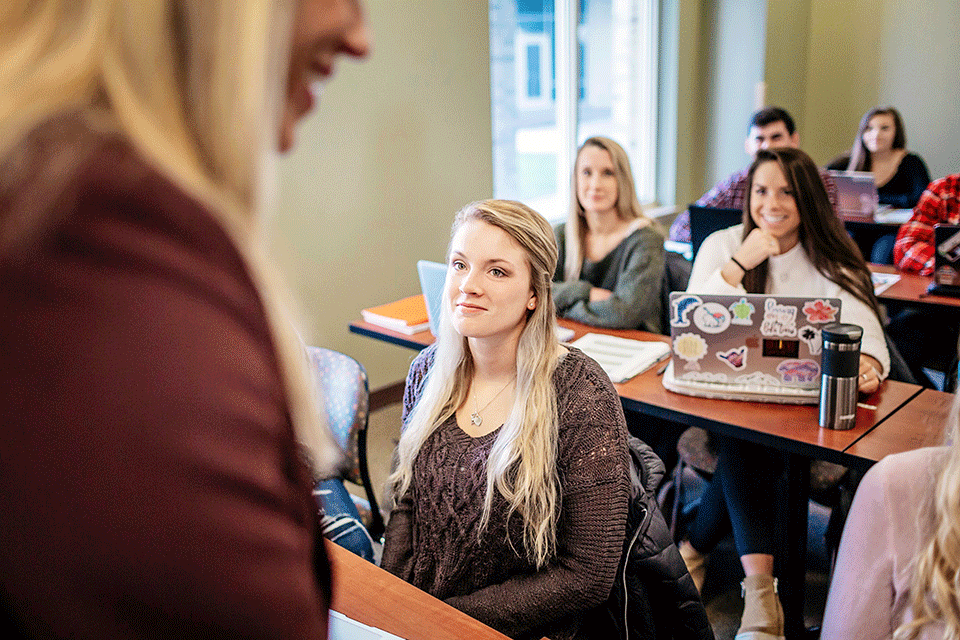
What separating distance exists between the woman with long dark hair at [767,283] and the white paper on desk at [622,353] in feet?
1.08

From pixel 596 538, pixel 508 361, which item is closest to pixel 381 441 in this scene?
pixel 508 361

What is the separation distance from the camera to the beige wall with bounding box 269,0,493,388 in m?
3.85

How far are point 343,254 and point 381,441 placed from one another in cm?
96

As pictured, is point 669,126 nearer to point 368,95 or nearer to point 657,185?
point 657,185

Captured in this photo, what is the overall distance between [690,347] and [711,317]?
0.35ft

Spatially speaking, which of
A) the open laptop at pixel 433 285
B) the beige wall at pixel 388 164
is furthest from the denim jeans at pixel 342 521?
the beige wall at pixel 388 164

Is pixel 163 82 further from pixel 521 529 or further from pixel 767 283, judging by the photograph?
pixel 767 283

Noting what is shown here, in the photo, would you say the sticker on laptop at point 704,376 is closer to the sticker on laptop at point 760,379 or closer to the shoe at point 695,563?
the sticker on laptop at point 760,379

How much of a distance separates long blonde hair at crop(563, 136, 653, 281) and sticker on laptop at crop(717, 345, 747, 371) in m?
1.17

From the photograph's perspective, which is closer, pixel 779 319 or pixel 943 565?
pixel 943 565

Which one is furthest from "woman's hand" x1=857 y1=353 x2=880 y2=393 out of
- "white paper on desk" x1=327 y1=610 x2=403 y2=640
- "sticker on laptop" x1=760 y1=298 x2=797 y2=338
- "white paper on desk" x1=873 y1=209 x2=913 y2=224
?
"white paper on desk" x1=873 y1=209 x2=913 y2=224

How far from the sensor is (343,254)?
159 inches

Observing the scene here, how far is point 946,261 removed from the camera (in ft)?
10.2

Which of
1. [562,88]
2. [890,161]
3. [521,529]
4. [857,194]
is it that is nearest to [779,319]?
[521,529]
